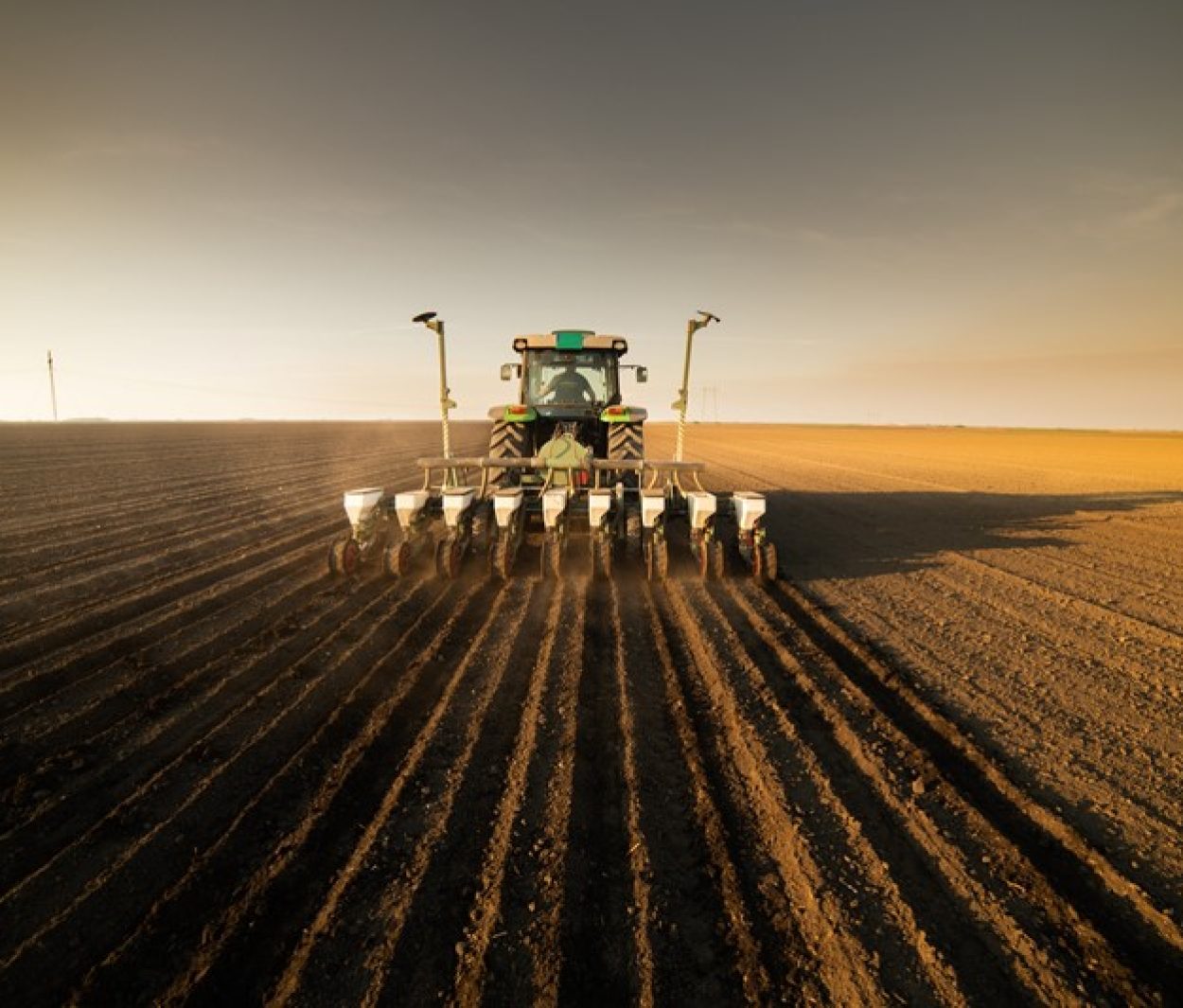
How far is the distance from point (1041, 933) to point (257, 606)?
543 centimetres

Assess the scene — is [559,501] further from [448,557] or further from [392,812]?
[392,812]

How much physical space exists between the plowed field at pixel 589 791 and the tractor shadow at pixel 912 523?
111 cm

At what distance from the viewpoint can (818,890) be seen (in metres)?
2.02

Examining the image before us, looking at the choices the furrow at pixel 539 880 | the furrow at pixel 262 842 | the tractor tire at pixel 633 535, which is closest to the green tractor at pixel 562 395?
the tractor tire at pixel 633 535

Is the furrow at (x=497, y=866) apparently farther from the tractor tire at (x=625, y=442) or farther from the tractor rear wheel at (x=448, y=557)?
the tractor tire at (x=625, y=442)

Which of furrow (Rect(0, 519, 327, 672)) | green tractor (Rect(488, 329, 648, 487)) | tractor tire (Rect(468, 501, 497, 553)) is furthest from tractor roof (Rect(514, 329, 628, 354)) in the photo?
furrow (Rect(0, 519, 327, 672))

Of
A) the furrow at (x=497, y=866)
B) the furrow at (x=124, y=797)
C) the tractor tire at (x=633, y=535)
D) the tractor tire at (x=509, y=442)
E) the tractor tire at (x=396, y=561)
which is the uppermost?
the tractor tire at (x=509, y=442)

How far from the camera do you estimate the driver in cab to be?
26.5 ft

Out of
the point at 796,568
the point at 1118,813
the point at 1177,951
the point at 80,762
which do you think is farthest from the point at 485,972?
the point at 796,568

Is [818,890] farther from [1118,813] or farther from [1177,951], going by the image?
[1118,813]

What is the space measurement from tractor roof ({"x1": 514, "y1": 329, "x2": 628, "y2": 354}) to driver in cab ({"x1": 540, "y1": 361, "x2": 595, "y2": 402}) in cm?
42

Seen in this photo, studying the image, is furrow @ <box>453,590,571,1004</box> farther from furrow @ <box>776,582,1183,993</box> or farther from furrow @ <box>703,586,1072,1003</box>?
furrow @ <box>776,582,1183,993</box>

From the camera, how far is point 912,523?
9.10 metres

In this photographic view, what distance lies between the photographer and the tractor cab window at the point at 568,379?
26.2 feet
